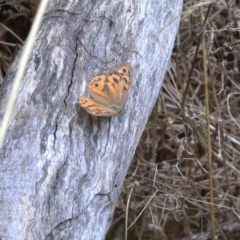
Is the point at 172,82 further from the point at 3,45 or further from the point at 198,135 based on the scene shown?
the point at 3,45

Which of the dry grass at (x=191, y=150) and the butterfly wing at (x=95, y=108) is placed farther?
the dry grass at (x=191, y=150)

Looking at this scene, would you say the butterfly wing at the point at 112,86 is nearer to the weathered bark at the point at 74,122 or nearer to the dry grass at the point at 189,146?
the weathered bark at the point at 74,122

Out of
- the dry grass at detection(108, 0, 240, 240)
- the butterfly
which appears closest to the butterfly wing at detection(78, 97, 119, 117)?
the butterfly

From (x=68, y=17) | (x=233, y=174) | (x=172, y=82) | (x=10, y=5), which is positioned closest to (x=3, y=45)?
(x=10, y=5)

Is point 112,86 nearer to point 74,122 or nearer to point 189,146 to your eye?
point 74,122

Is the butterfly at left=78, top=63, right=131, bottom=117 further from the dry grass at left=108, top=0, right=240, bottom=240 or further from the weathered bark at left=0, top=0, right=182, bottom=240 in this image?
the dry grass at left=108, top=0, right=240, bottom=240

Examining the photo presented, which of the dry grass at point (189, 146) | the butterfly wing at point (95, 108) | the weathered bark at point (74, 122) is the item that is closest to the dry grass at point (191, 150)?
the dry grass at point (189, 146)

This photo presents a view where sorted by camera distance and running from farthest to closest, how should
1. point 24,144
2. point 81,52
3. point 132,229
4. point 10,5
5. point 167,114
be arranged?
point 132,229, point 167,114, point 10,5, point 81,52, point 24,144
